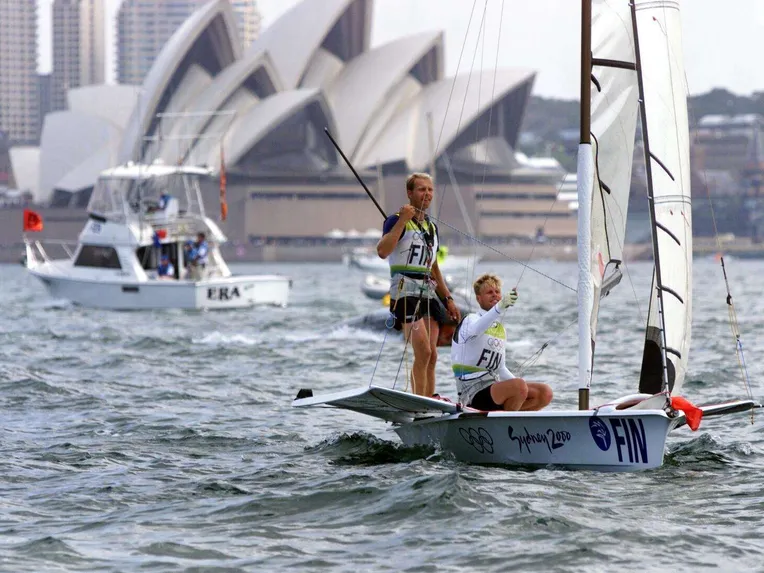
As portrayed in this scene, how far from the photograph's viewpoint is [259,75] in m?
70.2

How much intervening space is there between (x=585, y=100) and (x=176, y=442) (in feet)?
11.9

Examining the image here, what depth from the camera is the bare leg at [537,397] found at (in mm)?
7680

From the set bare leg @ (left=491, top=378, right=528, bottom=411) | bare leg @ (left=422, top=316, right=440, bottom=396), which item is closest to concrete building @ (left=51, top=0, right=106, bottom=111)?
bare leg @ (left=422, top=316, right=440, bottom=396)

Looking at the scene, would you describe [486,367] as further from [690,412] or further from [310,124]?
[310,124]

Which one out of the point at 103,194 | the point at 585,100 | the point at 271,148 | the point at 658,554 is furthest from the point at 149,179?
the point at 271,148

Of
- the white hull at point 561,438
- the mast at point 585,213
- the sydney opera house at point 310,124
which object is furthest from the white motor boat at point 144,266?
the sydney opera house at point 310,124

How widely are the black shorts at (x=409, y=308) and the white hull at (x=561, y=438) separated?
609 mm

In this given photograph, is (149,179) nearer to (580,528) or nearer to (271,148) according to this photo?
(580,528)

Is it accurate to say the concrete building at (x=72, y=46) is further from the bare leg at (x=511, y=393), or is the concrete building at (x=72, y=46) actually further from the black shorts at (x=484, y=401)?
the bare leg at (x=511, y=393)

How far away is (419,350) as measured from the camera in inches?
316

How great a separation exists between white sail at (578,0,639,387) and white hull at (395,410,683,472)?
0.60 meters

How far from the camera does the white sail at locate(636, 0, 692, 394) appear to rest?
753 centimetres

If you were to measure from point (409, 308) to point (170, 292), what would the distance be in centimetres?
1834

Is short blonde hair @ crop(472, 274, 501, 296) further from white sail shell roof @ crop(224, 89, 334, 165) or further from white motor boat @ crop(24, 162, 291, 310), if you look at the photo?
white sail shell roof @ crop(224, 89, 334, 165)
